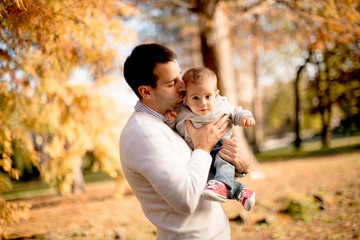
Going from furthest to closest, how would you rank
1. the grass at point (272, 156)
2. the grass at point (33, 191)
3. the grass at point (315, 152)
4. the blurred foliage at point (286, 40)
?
the grass at point (315, 152), the grass at point (272, 156), the grass at point (33, 191), the blurred foliage at point (286, 40)

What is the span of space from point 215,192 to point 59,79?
4.43m

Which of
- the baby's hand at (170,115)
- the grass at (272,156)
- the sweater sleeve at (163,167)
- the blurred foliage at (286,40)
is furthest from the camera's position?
the grass at (272,156)

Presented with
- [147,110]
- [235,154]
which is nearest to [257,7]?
[235,154]

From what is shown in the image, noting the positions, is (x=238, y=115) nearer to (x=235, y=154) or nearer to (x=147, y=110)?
(x=235, y=154)

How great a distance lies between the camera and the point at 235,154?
75.3 inches

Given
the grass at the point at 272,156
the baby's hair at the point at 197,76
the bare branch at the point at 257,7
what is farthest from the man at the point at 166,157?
the grass at the point at 272,156

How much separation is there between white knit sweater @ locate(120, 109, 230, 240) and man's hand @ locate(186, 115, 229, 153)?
75 millimetres

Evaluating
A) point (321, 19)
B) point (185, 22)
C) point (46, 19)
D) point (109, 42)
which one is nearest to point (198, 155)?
point (46, 19)

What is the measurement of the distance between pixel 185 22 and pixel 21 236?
10757 millimetres

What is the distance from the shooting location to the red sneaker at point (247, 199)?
2.02 metres

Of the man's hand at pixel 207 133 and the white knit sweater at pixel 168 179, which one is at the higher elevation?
the man's hand at pixel 207 133

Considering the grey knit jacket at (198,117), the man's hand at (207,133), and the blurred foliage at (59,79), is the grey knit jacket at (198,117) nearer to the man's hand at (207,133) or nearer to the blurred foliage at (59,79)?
the man's hand at (207,133)

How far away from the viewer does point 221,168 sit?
191 cm

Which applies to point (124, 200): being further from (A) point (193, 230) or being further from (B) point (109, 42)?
(A) point (193, 230)
